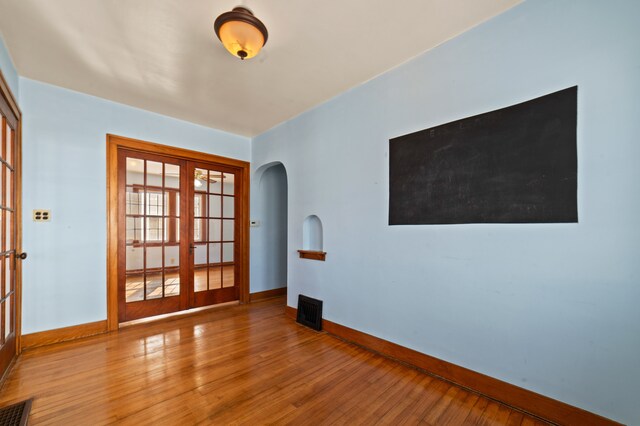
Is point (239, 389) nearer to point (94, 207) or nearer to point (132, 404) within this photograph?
point (132, 404)

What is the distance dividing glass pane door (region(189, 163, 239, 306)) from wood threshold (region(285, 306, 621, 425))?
2.46 meters

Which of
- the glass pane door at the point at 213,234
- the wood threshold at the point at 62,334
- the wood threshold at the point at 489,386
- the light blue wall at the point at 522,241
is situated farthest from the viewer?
the glass pane door at the point at 213,234

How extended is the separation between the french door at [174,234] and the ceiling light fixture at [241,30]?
2499mm

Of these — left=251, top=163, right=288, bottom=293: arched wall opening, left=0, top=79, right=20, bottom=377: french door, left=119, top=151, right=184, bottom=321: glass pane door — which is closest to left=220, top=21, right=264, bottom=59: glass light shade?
left=0, top=79, right=20, bottom=377: french door

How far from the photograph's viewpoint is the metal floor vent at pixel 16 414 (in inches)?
69.6

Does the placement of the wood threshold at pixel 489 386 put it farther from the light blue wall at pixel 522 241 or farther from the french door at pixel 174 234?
the french door at pixel 174 234

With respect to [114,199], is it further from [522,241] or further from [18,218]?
[522,241]

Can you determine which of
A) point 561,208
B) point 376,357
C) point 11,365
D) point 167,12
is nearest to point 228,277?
point 11,365

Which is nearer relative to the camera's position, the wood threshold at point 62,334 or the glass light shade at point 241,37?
the glass light shade at point 241,37

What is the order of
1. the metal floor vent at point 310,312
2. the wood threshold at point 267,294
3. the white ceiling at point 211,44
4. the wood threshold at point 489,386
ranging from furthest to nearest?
the wood threshold at point 267,294 → the metal floor vent at point 310,312 → the white ceiling at point 211,44 → the wood threshold at point 489,386

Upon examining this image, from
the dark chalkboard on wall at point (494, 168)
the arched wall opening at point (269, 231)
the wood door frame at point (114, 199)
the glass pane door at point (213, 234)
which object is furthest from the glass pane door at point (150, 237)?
the dark chalkboard on wall at point (494, 168)

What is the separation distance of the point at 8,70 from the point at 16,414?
281 cm

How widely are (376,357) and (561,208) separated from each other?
197 cm

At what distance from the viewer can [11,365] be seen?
2.51 metres
